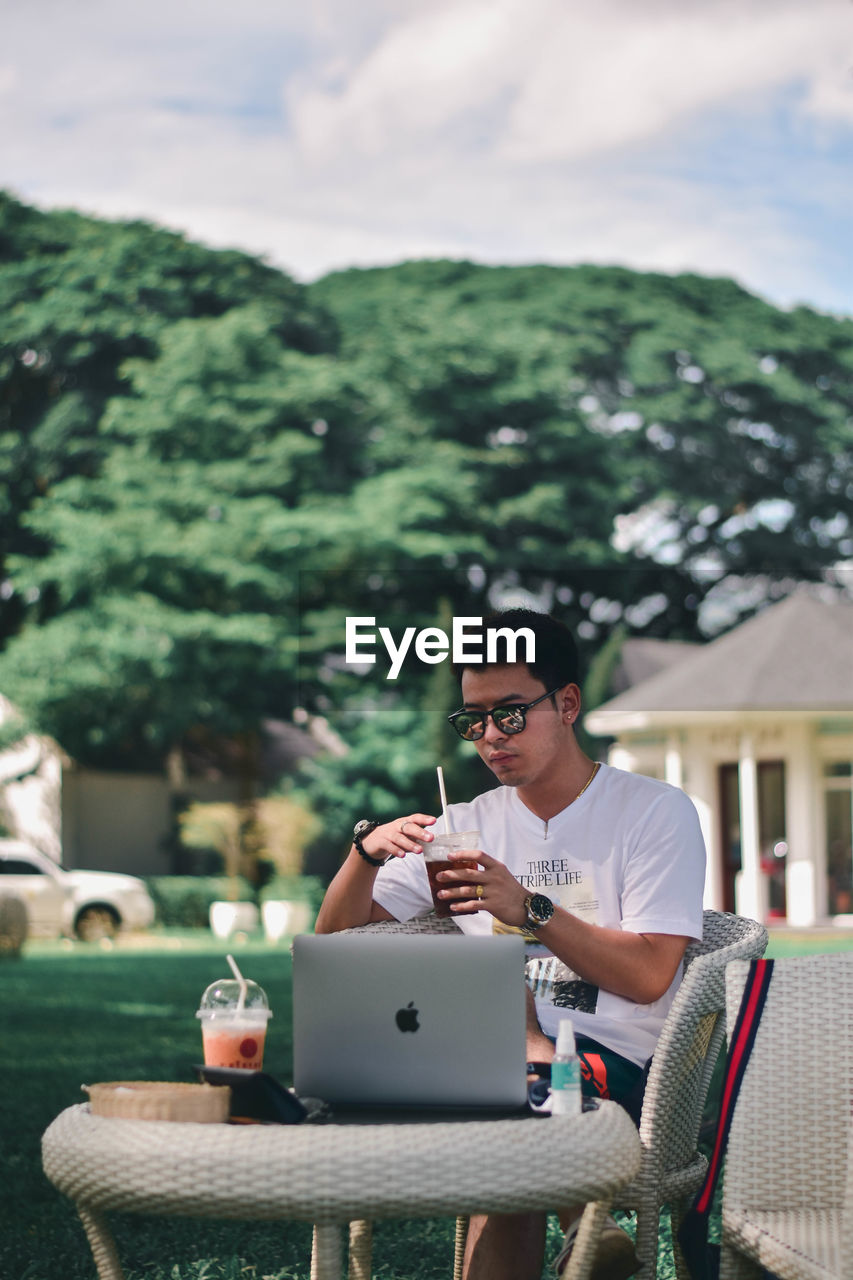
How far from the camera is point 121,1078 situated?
6152 millimetres

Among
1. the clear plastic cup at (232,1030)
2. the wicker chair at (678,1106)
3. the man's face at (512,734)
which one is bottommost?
the wicker chair at (678,1106)

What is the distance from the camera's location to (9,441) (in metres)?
27.9

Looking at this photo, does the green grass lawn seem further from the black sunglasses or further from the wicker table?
the wicker table

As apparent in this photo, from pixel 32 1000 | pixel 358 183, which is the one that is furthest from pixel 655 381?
pixel 32 1000

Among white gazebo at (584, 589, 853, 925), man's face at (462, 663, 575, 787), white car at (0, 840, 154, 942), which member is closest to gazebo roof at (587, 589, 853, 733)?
white gazebo at (584, 589, 853, 925)

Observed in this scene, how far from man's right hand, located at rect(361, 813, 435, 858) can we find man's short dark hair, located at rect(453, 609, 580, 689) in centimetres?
35

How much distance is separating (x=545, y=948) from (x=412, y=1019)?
73 centimetres

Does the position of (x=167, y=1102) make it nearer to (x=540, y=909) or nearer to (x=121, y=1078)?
(x=540, y=909)

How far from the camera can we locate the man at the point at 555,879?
238 cm

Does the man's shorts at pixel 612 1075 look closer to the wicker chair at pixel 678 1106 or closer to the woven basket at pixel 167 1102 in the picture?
the wicker chair at pixel 678 1106

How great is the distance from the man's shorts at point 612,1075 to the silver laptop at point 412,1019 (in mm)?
497

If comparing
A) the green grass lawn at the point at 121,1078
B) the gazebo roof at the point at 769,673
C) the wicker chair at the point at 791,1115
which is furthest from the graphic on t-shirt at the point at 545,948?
the gazebo roof at the point at 769,673

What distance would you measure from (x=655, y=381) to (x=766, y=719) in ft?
41.4

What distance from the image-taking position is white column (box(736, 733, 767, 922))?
2164 centimetres
